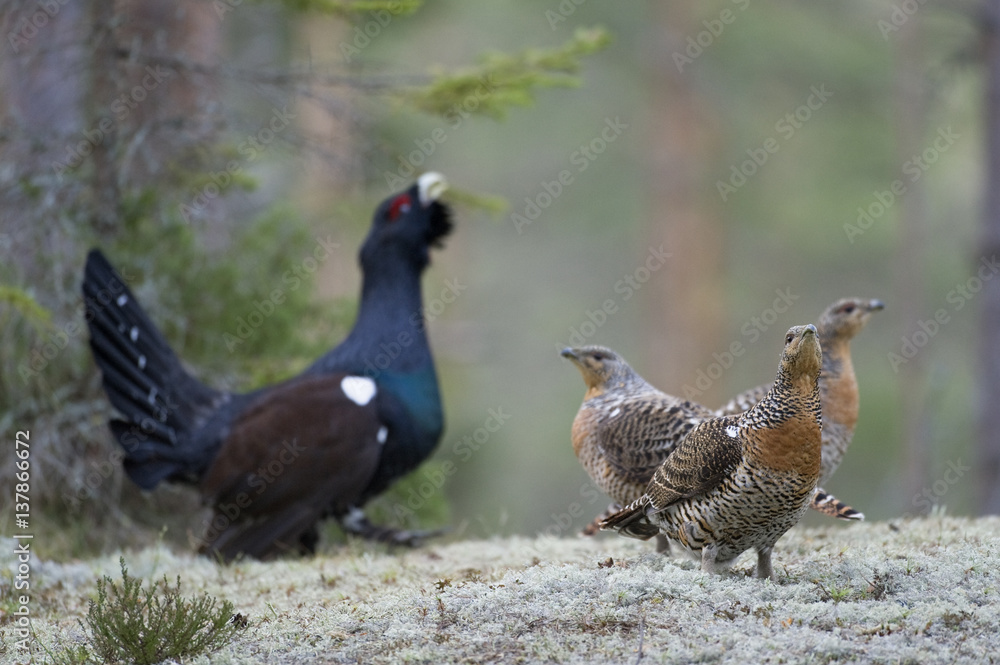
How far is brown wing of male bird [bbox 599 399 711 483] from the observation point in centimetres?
459

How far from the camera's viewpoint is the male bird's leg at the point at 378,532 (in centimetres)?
638

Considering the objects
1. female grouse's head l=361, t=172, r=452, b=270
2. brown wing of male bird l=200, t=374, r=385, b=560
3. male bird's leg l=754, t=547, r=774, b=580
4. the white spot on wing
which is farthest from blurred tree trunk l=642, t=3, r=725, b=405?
male bird's leg l=754, t=547, r=774, b=580

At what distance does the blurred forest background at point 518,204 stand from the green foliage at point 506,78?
3cm

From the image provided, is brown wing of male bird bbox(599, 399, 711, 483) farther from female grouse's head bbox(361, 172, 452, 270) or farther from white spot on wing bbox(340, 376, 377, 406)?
female grouse's head bbox(361, 172, 452, 270)

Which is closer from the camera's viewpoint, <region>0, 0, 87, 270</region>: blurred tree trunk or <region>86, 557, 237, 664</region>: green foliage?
<region>86, 557, 237, 664</region>: green foliage

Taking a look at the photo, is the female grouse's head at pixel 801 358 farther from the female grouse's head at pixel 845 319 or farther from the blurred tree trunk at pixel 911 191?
the blurred tree trunk at pixel 911 191

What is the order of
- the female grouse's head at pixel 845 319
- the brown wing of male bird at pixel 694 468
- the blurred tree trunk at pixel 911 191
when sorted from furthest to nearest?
1. the blurred tree trunk at pixel 911 191
2. the female grouse's head at pixel 845 319
3. the brown wing of male bird at pixel 694 468

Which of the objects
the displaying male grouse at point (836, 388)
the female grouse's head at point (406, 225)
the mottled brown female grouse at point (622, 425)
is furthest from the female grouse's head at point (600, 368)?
the female grouse's head at point (406, 225)

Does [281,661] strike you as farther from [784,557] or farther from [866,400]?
[866,400]

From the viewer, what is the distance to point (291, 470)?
594 cm

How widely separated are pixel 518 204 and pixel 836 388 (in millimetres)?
15903

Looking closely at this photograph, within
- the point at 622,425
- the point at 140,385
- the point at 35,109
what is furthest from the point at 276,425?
the point at 35,109

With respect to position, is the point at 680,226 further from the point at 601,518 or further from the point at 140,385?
the point at 601,518

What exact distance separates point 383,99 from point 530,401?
62.3 feet
